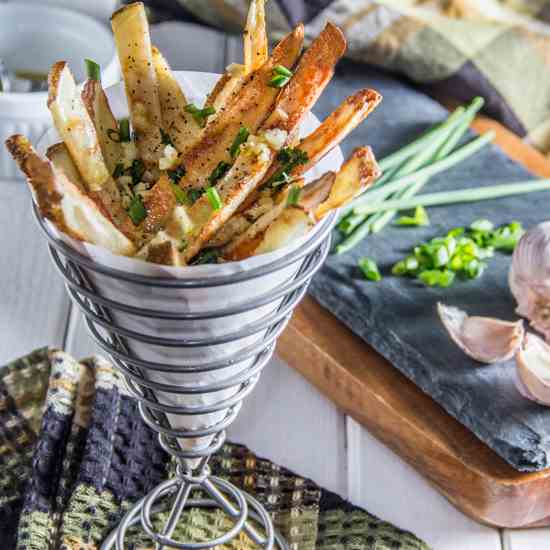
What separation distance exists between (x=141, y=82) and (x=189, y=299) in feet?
0.91

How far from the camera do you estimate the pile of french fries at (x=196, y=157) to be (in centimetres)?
100

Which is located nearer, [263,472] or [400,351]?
[263,472]

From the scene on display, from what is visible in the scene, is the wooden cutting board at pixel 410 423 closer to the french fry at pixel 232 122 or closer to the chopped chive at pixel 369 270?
the chopped chive at pixel 369 270

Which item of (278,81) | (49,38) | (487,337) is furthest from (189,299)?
(49,38)

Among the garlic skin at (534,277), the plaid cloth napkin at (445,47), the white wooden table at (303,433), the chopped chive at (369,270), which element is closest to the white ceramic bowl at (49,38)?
the plaid cloth napkin at (445,47)

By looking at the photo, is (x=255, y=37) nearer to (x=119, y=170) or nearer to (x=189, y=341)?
(x=119, y=170)

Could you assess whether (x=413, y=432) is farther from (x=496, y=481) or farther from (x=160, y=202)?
(x=160, y=202)

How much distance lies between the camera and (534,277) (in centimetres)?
169

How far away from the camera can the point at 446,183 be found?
2092mm

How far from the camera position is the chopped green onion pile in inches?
72.2

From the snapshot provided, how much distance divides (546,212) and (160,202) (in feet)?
3.78

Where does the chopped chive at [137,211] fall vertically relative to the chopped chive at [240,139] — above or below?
below

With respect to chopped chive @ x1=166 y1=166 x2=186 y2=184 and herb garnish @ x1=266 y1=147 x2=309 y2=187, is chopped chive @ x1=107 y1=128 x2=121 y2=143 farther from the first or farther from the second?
herb garnish @ x1=266 y1=147 x2=309 y2=187

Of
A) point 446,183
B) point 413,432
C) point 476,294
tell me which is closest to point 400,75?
point 446,183
